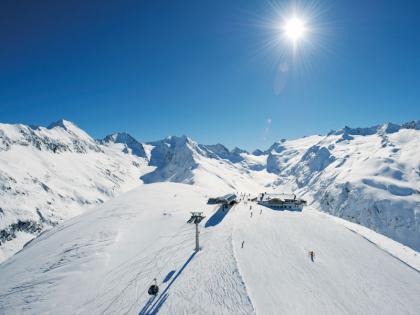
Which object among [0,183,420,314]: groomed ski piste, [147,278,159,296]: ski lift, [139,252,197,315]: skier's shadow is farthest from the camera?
[147,278,159,296]: ski lift

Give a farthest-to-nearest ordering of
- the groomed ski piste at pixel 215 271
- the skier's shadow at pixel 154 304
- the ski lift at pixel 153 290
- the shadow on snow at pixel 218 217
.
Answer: the shadow on snow at pixel 218 217
the ski lift at pixel 153 290
the groomed ski piste at pixel 215 271
the skier's shadow at pixel 154 304

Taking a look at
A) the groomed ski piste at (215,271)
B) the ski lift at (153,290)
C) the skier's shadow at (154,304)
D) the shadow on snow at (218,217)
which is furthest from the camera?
the shadow on snow at (218,217)

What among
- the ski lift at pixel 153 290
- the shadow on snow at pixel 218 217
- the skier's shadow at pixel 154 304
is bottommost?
the skier's shadow at pixel 154 304

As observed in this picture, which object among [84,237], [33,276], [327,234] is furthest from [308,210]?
[33,276]

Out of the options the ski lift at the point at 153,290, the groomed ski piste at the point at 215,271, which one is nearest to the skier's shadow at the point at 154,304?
the groomed ski piste at the point at 215,271

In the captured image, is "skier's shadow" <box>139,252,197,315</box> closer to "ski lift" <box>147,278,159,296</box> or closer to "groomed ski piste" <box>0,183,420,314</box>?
"groomed ski piste" <box>0,183,420,314</box>

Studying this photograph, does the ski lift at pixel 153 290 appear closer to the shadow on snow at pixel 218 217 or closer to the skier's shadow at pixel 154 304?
the skier's shadow at pixel 154 304

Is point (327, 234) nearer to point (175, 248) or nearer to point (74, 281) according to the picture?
point (175, 248)

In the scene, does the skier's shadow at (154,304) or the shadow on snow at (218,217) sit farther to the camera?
the shadow on snow at (218,217)

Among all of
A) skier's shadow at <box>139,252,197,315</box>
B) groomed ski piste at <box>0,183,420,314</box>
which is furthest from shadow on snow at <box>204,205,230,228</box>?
skier's shadow at <box>139,252,197,315</box>
